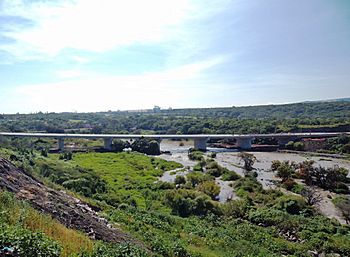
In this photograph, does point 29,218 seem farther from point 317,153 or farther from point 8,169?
point 317,153

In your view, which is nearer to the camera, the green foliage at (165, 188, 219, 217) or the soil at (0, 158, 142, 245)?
the soil at (0, 158, 142, 245)

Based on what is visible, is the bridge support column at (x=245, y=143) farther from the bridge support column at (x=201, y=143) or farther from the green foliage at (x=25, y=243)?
the green foliage at (x=25, y=243)

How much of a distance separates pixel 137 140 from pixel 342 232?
58483 mm

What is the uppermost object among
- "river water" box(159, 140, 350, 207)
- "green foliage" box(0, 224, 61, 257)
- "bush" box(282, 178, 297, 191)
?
"green foliage" box(0, 224, 61, 257)

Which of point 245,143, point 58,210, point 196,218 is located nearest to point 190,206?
point 196,218

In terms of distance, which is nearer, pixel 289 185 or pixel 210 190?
pixel 210 190

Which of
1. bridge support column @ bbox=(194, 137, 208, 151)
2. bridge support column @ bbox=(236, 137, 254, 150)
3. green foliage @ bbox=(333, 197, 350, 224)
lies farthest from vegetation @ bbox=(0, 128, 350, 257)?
bridge support column @ bbox=(236, 137, 254, 150)

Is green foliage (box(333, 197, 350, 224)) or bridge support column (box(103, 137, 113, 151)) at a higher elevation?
bridge support column (box(103, 137, 113, 151))

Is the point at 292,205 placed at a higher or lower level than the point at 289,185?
higher

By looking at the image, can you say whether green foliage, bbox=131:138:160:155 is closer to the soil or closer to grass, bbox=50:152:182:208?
grass, bbox=50:152:182:208

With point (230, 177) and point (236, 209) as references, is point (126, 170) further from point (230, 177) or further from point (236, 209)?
point (236, 209)

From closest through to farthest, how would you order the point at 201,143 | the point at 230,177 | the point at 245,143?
the point at 230,177, the point at 201,143, the point at 245,143

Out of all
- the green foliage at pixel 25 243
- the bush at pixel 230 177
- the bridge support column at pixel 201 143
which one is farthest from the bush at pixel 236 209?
the bridge support column at pixel 201 143

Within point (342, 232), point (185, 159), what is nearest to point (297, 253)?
point (342, 232)
